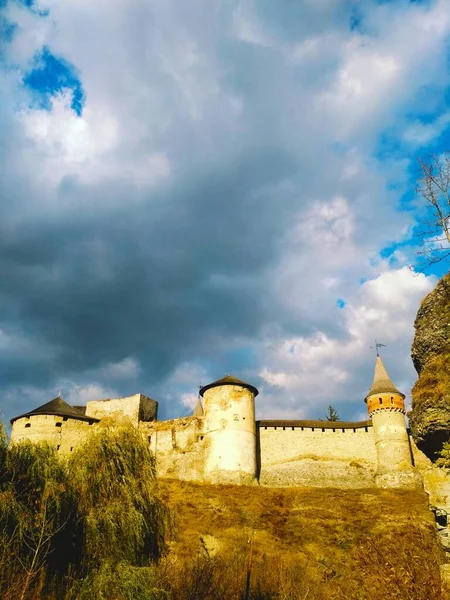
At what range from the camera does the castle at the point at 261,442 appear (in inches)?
1736

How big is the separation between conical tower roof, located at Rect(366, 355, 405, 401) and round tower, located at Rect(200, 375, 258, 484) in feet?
36.2

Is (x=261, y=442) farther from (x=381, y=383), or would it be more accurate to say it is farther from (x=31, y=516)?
(x=31, y=516)

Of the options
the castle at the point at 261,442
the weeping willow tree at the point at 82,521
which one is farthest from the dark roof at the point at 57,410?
the weeping willow tree at the point at 82,521

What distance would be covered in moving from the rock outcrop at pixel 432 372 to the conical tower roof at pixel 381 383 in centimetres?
3955

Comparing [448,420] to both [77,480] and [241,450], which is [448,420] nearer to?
[77,480]

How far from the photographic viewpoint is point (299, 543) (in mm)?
30016

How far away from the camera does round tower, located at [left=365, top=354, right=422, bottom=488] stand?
4300 centimetres

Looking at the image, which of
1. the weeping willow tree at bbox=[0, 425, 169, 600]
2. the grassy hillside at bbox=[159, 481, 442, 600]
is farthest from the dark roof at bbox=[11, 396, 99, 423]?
the weeping willow tree at bbox=[0, 425, 169, 600]

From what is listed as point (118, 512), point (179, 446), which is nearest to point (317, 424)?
point (179, 446)

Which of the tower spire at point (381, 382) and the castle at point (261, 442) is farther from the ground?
the tower spire at point (381, 382)

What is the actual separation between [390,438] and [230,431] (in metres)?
13.9

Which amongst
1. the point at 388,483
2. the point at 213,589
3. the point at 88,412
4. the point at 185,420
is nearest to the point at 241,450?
the point at 185,420

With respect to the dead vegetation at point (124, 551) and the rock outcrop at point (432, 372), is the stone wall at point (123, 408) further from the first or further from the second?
the rock outcrop at point (432, 372)

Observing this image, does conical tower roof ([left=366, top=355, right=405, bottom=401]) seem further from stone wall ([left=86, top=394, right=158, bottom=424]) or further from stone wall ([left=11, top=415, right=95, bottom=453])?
stone wall ([left=11, top=415, right=95, bottom=453])
